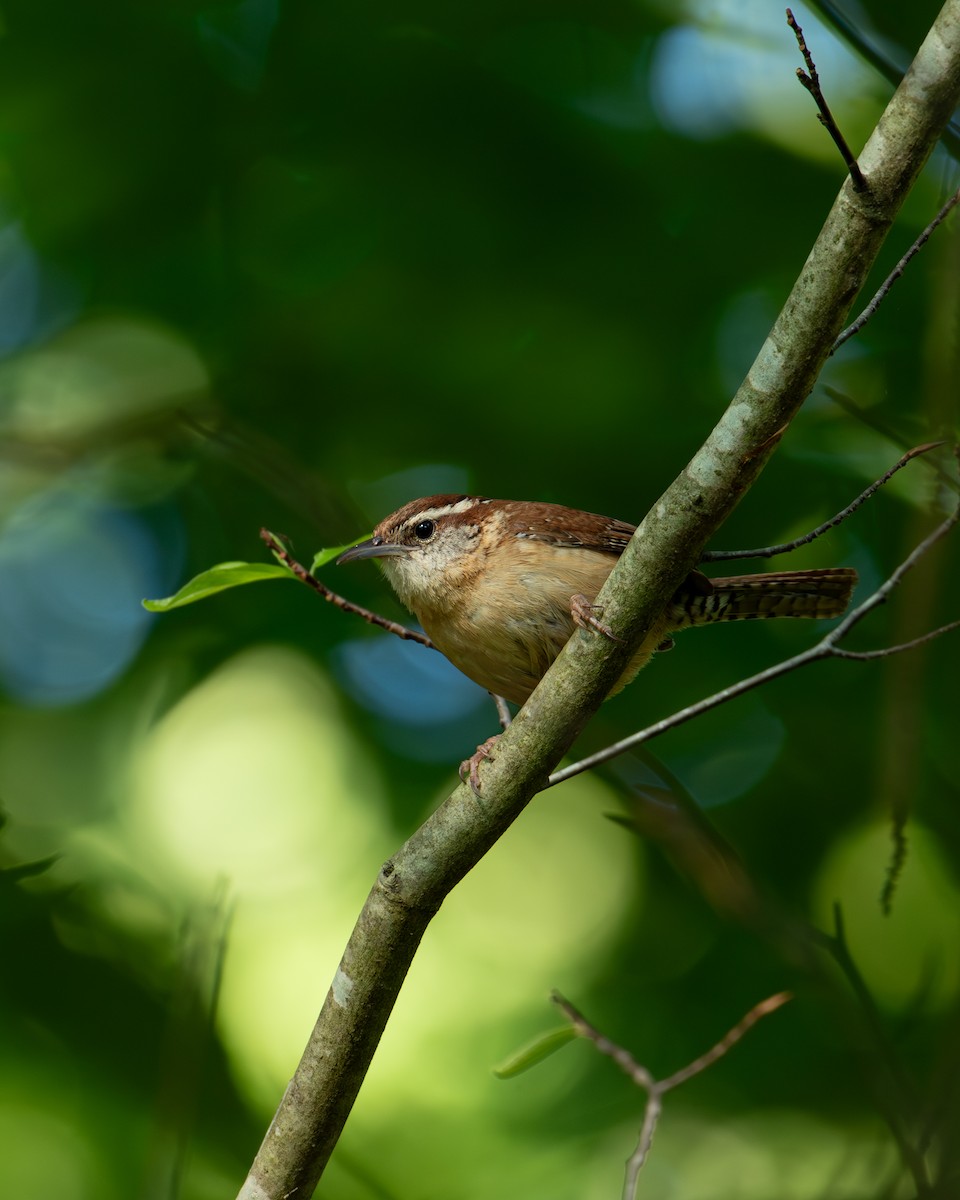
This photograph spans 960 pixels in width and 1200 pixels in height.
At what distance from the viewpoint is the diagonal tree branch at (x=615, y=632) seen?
1838 millimetres

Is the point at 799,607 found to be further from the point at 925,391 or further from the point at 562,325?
the point at 562,325

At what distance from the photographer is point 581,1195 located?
395 centimetres

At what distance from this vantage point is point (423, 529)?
3.44 meters

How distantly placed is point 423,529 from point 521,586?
1.88 feet

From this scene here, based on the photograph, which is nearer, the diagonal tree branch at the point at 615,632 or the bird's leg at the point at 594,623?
the diagonal tree branch at the point at 615,632

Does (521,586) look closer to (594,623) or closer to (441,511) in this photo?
(441,511)

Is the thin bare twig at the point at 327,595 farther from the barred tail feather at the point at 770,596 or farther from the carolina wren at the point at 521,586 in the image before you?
the barred tail feather at the point at 770,596

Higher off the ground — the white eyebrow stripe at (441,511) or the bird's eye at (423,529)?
the white eyebrow stripe at (441,511)

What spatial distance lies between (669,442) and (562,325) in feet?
2.22

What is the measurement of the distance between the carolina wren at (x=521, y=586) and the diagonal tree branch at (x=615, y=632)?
0.61 m

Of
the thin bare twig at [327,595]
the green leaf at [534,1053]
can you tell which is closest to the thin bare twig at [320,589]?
the thin bare twig at [327,595]

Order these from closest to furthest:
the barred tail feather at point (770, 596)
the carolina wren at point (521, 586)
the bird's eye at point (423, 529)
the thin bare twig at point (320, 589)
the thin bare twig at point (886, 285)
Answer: the thin bare twig at point (886, 285), the thin bare twig at point (320, 589), the carolina wren at point (521, 586), the barred tail feather at point (770, 596), the bird's eye at point (423, 529)

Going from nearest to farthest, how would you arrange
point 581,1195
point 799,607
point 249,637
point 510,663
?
point 510,663, point 799,607, point 581,1195, point 249,637

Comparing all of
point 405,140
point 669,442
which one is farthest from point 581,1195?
point 405,140
